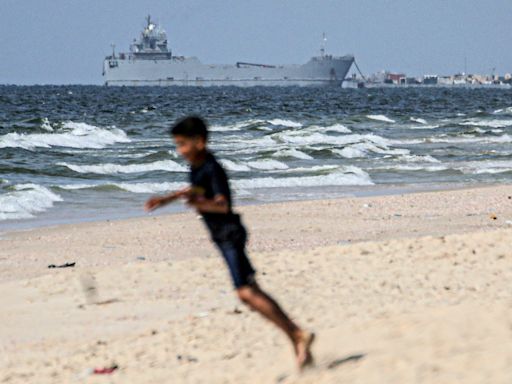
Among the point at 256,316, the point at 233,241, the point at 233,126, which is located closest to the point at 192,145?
the point at 233,241

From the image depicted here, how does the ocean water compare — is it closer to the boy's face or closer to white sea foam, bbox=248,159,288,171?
white sea foam, bbox=248,159,288,171

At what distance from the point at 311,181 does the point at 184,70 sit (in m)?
148

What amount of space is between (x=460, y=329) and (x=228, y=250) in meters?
1.69

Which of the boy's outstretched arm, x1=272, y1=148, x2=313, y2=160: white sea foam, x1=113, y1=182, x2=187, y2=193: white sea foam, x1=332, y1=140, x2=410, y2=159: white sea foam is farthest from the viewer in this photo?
x1=332, y1=140, x2=410, y2=159: white sea foam

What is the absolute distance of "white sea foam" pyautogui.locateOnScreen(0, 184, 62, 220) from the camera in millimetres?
17797

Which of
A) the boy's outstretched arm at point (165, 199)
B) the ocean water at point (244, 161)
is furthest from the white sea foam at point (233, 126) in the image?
the boy's outstretched arm at point (165, 199)

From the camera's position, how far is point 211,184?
580 cm

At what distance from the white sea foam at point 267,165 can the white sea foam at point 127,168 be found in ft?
5.91

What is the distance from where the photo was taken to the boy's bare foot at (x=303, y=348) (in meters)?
6.33

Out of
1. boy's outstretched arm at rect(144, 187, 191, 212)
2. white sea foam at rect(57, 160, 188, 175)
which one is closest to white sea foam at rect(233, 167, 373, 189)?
white sea foam at rect(57, 160, 188, 175)

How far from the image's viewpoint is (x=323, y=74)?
179m

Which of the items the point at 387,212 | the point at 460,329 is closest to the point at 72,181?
the point at 387,212

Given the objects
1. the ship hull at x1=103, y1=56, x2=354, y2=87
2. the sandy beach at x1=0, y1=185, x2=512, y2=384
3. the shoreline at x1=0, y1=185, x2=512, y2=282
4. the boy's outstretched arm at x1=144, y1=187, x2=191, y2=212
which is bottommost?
the ship hull at x1=103, y1=56, x2=354, y2=87

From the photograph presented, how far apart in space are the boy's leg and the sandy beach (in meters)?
0.13
